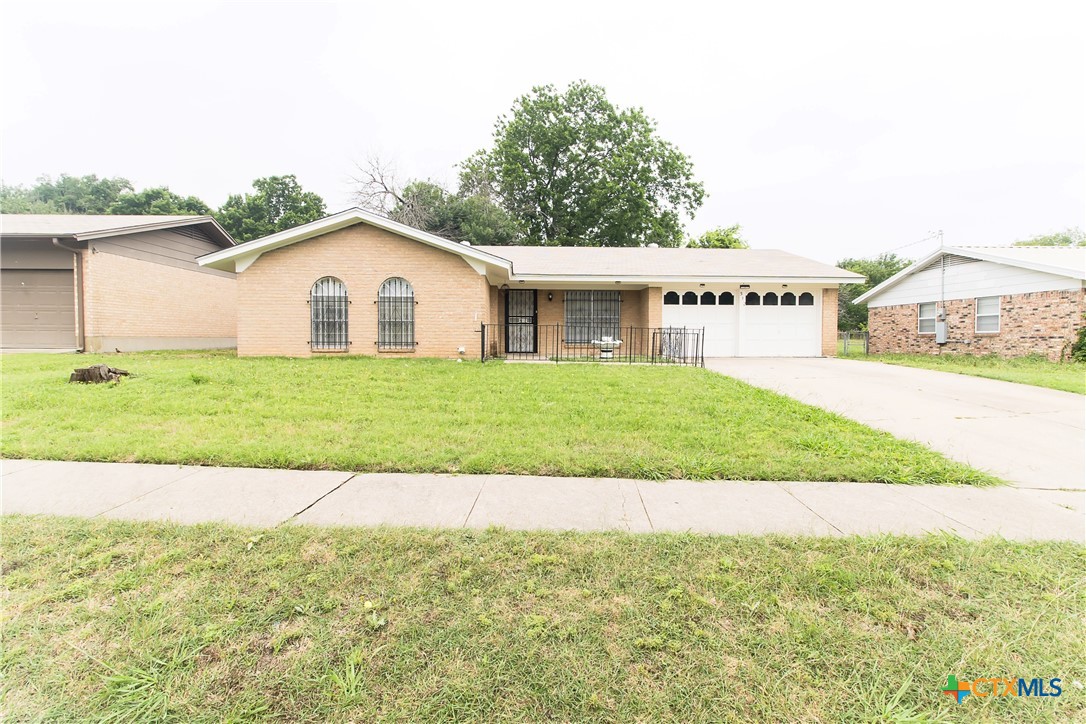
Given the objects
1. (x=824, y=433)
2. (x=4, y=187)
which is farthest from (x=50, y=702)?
(x=4, y=187)

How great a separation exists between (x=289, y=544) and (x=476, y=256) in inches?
413

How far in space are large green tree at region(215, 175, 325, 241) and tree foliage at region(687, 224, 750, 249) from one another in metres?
32.7

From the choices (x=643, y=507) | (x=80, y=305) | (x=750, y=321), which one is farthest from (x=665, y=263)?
(x=80, y=305)

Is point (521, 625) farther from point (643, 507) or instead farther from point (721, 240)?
point (721, 240)

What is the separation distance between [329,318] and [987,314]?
22.3 m

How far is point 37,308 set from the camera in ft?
46.0

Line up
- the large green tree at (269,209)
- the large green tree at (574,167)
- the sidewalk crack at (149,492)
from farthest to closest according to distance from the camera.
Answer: the large green tree at (269,209) < the large green tree at (574,167) < the sidewalk crack at (149,492)

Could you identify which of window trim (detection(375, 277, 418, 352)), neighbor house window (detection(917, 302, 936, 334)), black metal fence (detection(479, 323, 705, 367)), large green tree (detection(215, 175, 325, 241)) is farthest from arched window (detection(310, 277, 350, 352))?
large green tree (detection(215, 175, 325, 241))

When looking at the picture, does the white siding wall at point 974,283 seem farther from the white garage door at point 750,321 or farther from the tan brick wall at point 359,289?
the tan brick wall at point 359,289

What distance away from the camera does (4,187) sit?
4375 cm

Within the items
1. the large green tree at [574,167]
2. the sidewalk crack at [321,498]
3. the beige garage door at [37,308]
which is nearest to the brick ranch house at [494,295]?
the beige garage door at [37,308]

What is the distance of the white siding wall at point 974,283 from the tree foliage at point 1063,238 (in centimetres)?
4267

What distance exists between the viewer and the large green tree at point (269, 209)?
36.6 meters

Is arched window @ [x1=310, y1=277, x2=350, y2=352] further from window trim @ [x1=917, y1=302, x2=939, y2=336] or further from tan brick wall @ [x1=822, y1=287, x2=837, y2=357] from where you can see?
window trim @ [x1=917, y1=302, x2=939, y2=336]
